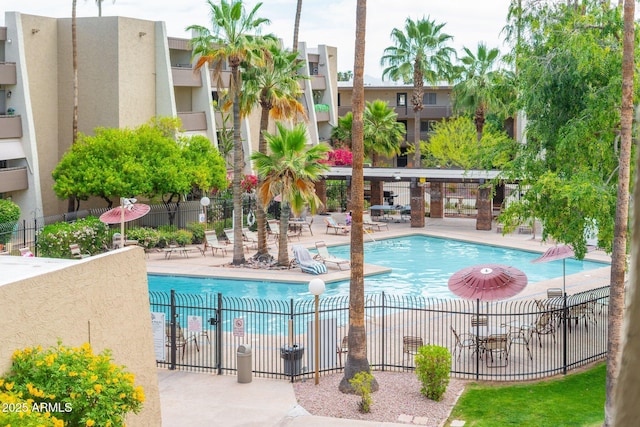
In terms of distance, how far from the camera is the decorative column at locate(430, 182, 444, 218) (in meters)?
48.1

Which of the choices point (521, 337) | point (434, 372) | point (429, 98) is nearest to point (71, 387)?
point (434, 372)

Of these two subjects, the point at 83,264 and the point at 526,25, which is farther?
the point at 526,25

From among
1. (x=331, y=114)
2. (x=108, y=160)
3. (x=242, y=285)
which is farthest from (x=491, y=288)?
(x=331, y=114)

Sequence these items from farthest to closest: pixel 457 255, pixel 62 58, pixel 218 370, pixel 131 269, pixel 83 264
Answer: pixel 62 58, pixel 457 255, pixel 218 370, pixel 131 269, pixel 83 264

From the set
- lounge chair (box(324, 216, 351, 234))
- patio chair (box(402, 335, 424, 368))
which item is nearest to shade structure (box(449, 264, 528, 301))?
patio chair (box(402, 335, 424, 368))

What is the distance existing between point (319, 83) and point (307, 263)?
100 ft

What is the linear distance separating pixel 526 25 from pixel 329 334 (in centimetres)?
867

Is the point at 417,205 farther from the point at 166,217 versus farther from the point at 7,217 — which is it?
the point at 7,217

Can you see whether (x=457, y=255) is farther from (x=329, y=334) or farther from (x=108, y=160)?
(x=329, y=334)

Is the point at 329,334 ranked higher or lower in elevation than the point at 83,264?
lower

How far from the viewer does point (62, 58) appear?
1719 inches

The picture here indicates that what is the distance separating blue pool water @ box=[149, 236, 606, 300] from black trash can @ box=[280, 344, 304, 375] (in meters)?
10.3

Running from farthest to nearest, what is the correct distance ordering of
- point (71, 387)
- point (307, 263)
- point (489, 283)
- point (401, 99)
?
point (401, 99), point (307, 263), point (489, 283), point (71, 387)

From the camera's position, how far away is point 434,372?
17.2m
